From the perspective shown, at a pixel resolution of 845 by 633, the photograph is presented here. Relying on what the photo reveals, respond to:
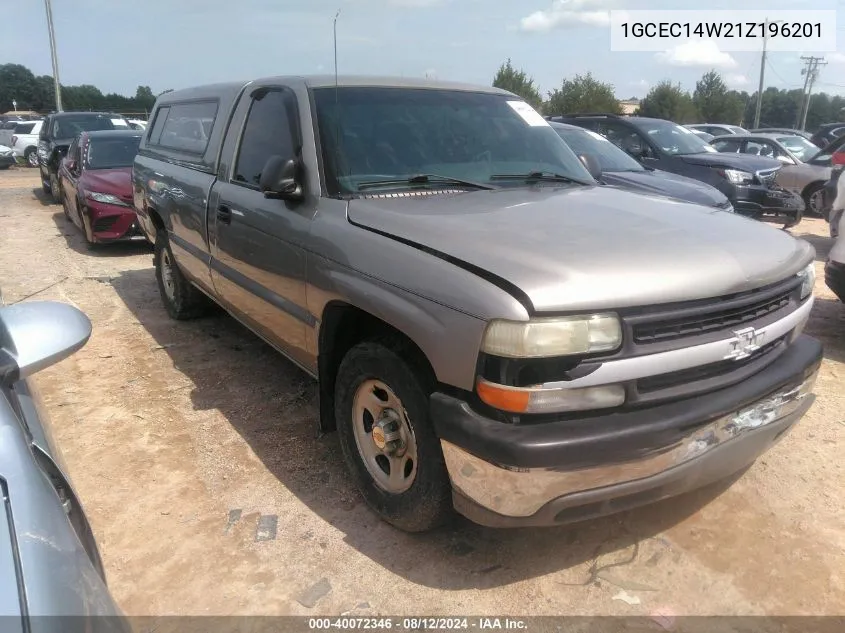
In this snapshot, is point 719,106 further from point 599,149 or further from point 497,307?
point 497,307

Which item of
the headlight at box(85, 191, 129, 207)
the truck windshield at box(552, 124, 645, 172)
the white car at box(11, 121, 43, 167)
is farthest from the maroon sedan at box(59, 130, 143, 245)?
the white car at box(11, 121, 43, 167)

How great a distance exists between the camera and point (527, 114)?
4035 mm

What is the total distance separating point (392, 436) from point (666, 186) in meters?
5.60

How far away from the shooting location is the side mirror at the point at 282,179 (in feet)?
10.3

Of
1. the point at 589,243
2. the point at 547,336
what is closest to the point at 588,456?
the point at 547,336

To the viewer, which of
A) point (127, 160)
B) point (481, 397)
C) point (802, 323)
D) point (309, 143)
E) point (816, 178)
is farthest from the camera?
point (816, 178)

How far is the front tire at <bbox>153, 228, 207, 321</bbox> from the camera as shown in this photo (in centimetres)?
564

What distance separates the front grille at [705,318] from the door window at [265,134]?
2.00 m

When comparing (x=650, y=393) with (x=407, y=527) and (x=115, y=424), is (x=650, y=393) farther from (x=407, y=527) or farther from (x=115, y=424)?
(x=115, y=424)

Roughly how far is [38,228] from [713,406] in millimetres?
11571

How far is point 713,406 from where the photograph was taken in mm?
2357

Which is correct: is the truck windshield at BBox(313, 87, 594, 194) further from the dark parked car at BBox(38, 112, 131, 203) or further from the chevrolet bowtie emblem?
the dark parked car at BBox(38, 112, 131, 203)

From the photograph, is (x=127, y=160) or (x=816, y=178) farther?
(x=816, y=178)

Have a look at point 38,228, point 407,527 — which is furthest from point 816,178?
point 38,228
